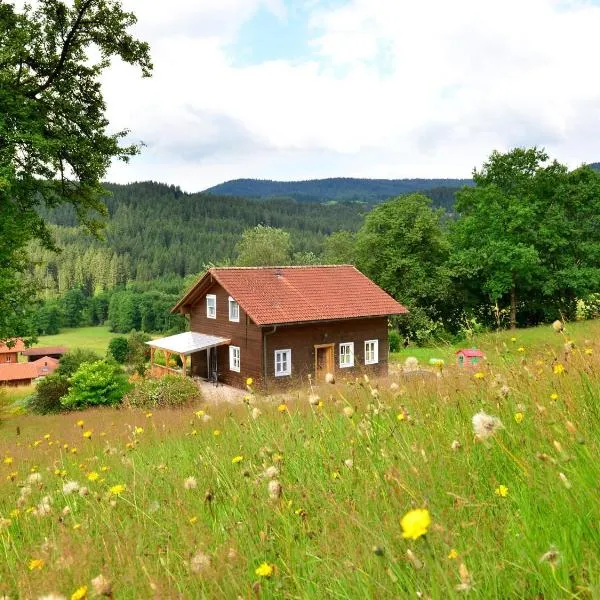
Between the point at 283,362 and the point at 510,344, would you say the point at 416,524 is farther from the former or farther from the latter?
the point at 283,362

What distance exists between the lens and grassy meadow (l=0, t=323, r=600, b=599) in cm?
186

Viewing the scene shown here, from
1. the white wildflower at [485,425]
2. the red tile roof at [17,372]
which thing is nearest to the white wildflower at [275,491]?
the white wildflower at [485,425]

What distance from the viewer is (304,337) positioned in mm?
26219

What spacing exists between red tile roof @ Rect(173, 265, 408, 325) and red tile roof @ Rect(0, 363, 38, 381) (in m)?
48.7

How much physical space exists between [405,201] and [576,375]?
36785mm

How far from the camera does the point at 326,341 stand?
27.0 metres

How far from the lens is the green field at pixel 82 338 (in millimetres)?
101550

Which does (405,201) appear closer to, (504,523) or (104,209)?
(104,209)

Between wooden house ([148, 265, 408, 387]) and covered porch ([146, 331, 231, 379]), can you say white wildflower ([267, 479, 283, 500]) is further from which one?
covered porch ([146, 331, 231, 379])

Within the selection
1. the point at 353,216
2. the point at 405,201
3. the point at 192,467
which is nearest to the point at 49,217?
the point at 353,216

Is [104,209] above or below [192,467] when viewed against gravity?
above

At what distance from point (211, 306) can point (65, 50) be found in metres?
14.3

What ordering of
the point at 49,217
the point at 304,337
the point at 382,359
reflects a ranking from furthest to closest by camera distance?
the point at 49,217
the point at 382,359
the point at 304,337

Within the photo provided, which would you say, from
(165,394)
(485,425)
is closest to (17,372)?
(165,394)
